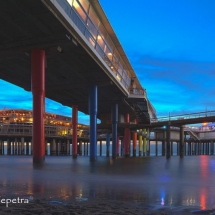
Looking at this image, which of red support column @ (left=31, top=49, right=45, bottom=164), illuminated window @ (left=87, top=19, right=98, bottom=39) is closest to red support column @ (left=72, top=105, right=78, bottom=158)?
illuminated window @ (left=87, top=19, right=98, bottom=39)

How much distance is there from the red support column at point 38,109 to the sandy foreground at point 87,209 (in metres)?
14.5

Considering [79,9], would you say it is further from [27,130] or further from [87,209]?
[27,130]

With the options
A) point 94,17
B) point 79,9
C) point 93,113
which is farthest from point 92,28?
point 93,113

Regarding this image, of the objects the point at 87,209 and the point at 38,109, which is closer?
Result: the point at 87,209

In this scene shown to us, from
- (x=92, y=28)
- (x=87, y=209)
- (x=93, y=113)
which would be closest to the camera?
(x=87, y=209)

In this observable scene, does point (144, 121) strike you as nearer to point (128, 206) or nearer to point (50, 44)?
point (50, 44)

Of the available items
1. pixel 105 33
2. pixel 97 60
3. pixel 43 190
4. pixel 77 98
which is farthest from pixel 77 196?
pixel 77 98

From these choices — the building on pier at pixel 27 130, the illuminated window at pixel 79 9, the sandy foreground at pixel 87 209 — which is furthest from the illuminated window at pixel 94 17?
the building on pier at pixel 27 130

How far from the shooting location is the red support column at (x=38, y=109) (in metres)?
20.1

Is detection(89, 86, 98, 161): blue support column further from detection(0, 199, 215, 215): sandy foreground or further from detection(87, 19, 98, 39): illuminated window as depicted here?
detection(0, 199, 215, 215): sandy foreground

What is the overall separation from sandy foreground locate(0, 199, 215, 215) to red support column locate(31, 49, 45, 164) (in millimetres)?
14492

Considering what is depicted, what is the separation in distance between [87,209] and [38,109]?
1565 cm

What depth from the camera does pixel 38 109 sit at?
20.4 metres

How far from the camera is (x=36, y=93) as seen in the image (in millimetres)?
20484
